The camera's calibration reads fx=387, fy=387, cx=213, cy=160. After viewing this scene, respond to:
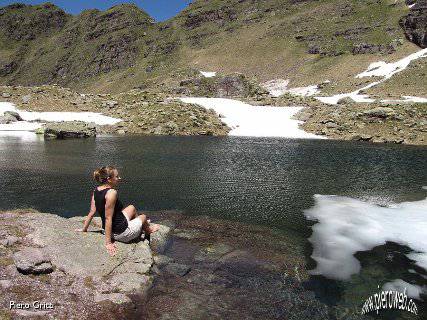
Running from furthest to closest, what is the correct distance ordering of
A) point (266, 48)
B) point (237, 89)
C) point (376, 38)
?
point (266, 48)
point (376, 38)
point (237, 89)

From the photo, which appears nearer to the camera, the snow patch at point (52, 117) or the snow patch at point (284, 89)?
the snow patch at point (52, 117)

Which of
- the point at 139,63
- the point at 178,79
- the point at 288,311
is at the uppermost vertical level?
the point at 139,63

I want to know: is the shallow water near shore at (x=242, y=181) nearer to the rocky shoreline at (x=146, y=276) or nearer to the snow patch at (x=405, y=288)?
the snow patch at (x=405, y=288)

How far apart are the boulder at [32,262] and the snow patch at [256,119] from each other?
3984 centimetres

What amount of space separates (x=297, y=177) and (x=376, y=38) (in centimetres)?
12071

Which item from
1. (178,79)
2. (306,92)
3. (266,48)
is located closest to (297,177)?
(178,79)

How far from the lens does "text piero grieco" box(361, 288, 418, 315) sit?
339 inches

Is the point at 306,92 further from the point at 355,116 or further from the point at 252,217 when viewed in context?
the point at 252,217

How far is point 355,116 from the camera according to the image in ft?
167

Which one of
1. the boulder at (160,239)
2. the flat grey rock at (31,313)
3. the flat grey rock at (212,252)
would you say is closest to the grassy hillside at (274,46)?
the boulder at (160,239)

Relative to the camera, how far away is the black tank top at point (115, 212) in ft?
32.9

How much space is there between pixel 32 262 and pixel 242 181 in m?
14.4

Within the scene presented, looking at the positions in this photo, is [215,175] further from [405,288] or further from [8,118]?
[8,118]

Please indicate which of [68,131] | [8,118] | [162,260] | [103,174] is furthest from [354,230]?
[8,118]
